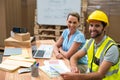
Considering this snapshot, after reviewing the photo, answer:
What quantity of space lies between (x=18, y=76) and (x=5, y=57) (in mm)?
618

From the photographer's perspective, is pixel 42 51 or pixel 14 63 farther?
pixel 42 51

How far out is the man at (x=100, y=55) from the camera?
2.32m

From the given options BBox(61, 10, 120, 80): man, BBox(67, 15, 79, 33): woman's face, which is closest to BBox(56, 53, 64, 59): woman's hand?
BBox(61, 10, 120, 80): man

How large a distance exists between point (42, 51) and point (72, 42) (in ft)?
1.47

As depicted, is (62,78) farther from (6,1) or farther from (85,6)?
(6,1)

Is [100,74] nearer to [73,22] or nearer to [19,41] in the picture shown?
[73,22]

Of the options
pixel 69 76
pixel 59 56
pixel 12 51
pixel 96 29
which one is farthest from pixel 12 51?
pixel 96 29

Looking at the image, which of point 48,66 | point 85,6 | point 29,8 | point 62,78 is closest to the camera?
point 62,78

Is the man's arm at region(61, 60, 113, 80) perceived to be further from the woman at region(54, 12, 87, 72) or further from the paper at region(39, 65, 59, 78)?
the woman at region(54, 12, 87, 72)

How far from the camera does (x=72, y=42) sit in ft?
10.6

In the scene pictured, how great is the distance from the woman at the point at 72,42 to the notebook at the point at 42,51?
0.09m

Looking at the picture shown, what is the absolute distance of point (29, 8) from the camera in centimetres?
559

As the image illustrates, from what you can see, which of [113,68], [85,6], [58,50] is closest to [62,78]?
[113,68]

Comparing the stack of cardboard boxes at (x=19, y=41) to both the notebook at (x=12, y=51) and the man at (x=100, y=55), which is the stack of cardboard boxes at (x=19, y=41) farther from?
the man at (x=100, y=55)
